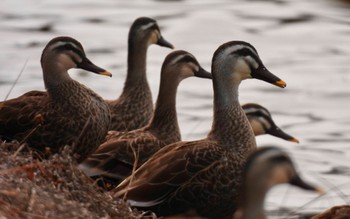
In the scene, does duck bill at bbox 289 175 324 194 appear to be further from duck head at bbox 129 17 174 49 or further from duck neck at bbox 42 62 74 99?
duck head at bbox 129 17 174 49

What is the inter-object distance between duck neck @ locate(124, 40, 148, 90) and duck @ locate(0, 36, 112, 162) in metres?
1.78

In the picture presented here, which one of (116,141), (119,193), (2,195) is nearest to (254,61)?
(116,141)

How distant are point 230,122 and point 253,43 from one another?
25.4 feet

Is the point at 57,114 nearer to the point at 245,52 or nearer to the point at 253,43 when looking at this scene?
the point at 245,52

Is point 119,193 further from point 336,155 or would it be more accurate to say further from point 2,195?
point 336,155

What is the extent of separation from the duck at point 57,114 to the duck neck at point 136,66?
5.84ft

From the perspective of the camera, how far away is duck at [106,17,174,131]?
1050cm

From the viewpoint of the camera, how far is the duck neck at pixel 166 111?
9641 millimetres

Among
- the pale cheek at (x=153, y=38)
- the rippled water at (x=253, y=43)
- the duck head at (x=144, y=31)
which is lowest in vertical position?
the rippled water at (x=253, y=43)

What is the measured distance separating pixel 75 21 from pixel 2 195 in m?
11.5

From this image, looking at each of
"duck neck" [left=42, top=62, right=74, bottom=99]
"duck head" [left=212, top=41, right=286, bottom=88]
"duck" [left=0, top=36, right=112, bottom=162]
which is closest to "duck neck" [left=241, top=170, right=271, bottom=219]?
"duck" [left=0, top=36, right=112, bottom=162]

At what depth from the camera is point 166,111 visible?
32.3ft

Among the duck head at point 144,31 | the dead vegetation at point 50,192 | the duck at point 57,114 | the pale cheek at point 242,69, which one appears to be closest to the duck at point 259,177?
the dead vegetation at point 50,192

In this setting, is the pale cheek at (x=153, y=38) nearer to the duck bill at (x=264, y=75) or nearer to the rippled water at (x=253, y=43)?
the rippled water at (x=253, y=43)
